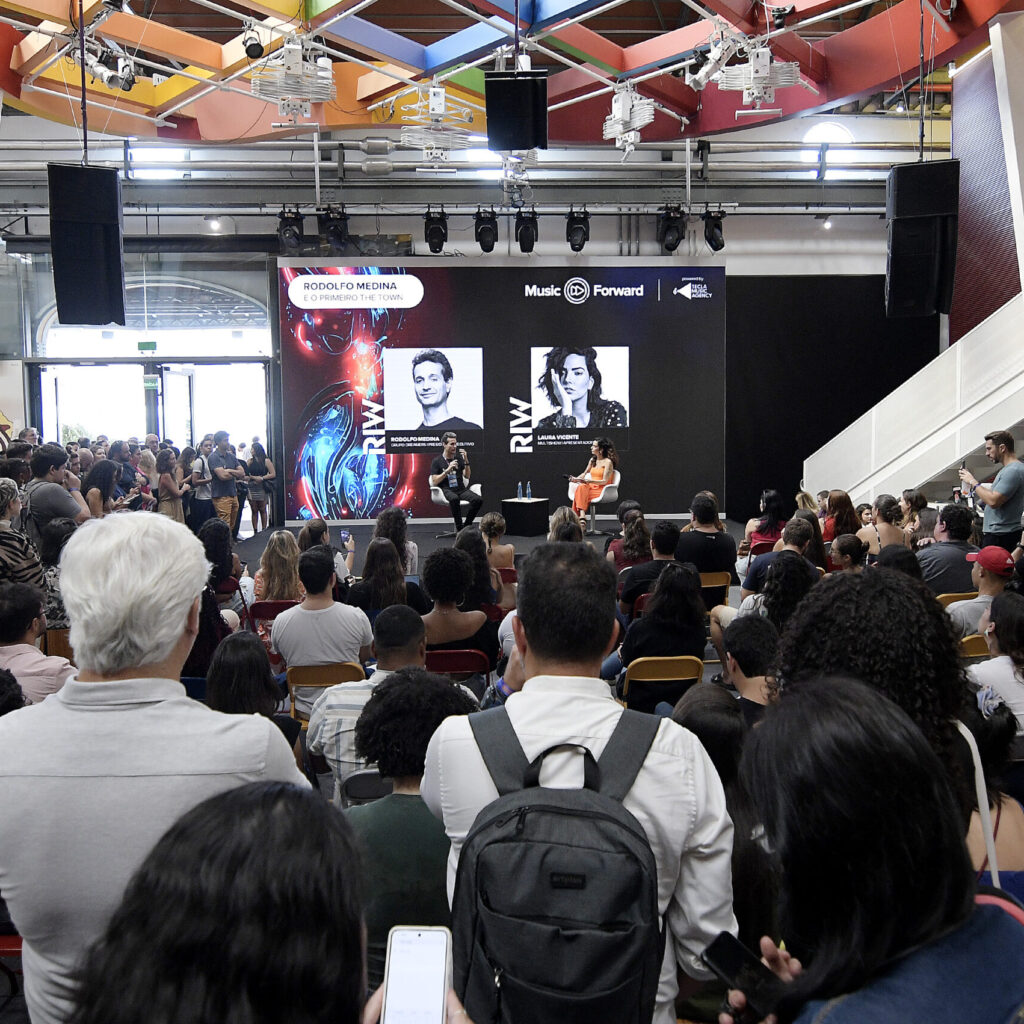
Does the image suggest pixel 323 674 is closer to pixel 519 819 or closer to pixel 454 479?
pixel 519 819

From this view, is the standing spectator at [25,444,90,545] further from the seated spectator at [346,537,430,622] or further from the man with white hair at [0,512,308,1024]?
the man with white hair at [0,512,308,1024]

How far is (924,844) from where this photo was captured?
99 centimetres

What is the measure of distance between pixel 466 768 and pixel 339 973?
2.26ft

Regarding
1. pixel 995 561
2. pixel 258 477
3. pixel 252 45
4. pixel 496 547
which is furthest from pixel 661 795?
pixel 258 477

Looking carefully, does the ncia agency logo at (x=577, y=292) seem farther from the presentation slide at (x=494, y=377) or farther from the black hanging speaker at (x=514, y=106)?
the black hanging speaker at (x=514, y=106)

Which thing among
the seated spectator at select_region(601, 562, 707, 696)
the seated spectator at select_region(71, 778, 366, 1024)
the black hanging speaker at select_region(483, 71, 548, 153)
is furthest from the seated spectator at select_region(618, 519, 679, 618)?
the seated spectator at select_region(71, 778, 366, 1024)

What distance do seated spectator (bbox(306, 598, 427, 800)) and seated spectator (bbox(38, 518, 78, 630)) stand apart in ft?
7.12

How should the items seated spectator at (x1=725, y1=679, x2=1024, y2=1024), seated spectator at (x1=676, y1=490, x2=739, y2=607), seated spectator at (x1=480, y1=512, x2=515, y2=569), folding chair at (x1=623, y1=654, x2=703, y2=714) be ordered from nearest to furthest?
seated spectator at (x1=725, y1=679, x2=1024, y2=1024) < folding chair at (x1=623, y1=654, x2=703, y2=714) < seated spectator at (x1=676, y1=490, x2=739, y2=607) < seated spectator at (x1=480, y1=512, x2=515, y2=569)

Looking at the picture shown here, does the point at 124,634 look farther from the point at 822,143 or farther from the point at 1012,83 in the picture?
the point at 822,143

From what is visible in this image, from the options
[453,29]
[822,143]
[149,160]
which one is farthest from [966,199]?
[149,160]

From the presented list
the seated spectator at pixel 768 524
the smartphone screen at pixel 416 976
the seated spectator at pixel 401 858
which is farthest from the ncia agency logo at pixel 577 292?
the smartphone screen at pixel 416 976

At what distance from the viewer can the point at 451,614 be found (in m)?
4.23

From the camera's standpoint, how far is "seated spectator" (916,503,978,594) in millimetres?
5160

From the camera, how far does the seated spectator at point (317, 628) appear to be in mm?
4172
